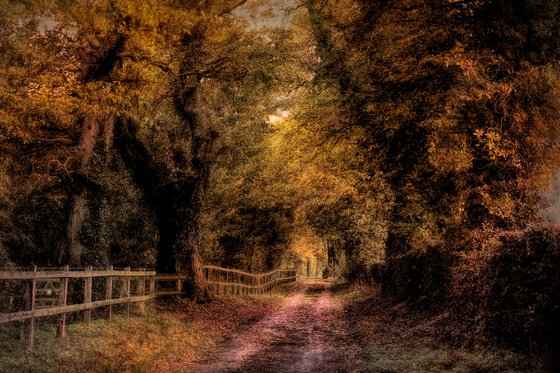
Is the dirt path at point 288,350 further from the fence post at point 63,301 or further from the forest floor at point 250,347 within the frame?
the fence post at point 63,301

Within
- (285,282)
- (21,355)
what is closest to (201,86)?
(21,355)

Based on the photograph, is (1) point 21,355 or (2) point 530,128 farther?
(2) point 530,128

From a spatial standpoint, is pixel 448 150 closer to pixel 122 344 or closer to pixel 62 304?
pixel 122 344

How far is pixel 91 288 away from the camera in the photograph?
11781 millimetres

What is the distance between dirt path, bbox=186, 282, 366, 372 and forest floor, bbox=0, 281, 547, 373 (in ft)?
0.06

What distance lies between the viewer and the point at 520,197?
11703mm

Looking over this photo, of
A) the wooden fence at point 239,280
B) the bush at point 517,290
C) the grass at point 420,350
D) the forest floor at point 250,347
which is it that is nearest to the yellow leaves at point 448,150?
the bush at point 517,290

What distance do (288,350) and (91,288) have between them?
4.69 metres

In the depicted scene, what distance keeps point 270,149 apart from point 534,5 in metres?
17.7

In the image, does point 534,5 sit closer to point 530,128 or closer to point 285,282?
point 530,128

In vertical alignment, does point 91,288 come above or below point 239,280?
above

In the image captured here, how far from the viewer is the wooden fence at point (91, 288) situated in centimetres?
845

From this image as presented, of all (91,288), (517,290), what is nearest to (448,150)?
(517,290)

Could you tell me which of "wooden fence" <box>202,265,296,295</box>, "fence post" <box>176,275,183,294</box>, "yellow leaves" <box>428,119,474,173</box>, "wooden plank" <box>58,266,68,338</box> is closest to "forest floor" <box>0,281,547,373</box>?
"wooden plank" <box>58,266,68,338</box>
